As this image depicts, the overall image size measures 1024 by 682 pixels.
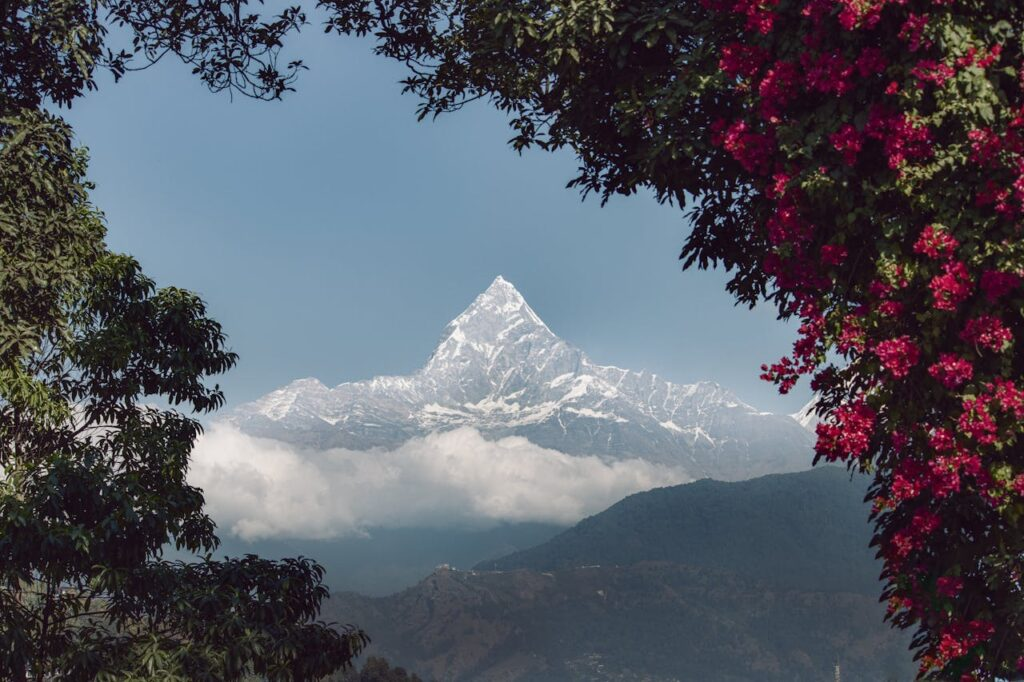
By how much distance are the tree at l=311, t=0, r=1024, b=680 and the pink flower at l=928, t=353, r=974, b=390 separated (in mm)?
13

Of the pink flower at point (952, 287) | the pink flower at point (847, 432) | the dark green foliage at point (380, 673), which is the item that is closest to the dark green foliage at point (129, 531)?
the pink flower at point (847, 432)

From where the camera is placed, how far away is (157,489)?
14797 mm

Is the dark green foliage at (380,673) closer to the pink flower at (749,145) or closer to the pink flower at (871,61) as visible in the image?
the pink flower at (749,145)

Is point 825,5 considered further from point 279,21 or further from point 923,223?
point 279,21

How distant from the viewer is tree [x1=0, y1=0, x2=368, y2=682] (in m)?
12.7

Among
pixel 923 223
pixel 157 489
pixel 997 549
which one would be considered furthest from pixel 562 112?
pixel 157 489

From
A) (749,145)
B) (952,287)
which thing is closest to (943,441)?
(952,287)

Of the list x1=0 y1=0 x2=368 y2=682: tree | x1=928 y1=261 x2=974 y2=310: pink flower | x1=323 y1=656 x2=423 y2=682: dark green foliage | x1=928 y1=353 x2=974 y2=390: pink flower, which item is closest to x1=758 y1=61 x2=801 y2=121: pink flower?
x1=928 y1=261 x2=974 y2=310: pink flower

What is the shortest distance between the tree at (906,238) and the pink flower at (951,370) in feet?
0.04

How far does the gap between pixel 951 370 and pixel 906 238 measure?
4.30 ft

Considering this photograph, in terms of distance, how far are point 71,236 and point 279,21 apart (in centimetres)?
506

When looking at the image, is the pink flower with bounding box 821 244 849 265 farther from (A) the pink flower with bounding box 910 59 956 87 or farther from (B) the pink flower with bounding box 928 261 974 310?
(A) the pink flower with bounding box 910 59 956 87

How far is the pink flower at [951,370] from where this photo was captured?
26.1ft

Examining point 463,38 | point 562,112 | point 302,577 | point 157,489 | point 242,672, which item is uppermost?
point 463,38
